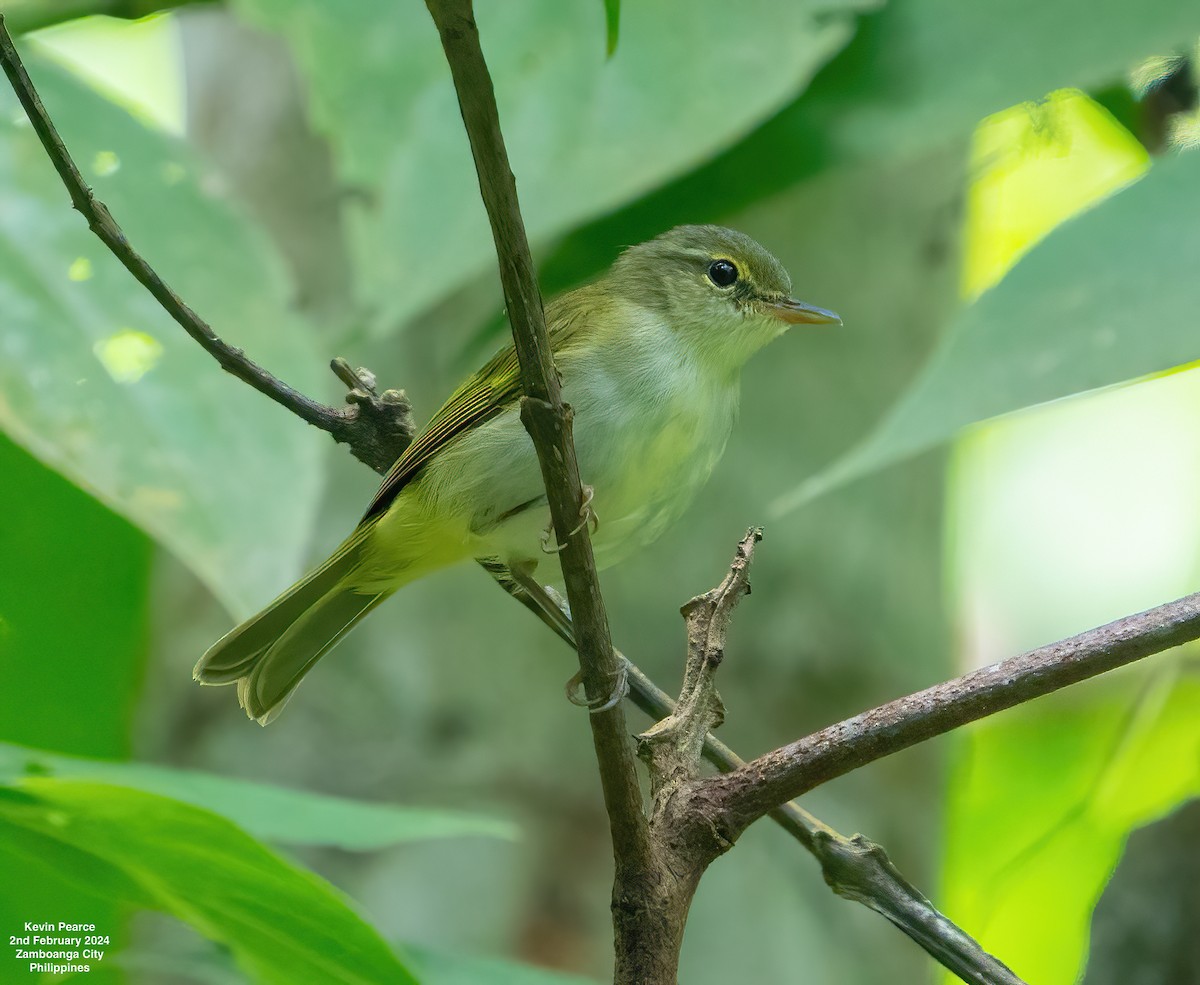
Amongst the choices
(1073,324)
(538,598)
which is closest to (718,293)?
(538,598)

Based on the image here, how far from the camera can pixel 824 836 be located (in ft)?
5.08

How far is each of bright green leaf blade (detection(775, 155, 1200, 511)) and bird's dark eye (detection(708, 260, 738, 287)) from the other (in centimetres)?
118

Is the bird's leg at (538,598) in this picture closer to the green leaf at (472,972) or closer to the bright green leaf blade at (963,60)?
the green leaf at (472,972)

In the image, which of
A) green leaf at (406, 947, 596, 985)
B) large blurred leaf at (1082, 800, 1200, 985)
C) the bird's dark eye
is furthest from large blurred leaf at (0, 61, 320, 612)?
large blurred leaf at (1082, 800, 1200, 985)

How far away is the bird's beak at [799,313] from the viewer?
3018 mm

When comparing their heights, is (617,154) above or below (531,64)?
below

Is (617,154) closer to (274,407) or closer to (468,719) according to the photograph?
(274,407)

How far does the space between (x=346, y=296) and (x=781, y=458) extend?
1396 millimetres

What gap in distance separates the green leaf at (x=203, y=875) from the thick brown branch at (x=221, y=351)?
0.63 metres

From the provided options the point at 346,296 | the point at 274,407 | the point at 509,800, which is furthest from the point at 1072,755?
the point at 274,407

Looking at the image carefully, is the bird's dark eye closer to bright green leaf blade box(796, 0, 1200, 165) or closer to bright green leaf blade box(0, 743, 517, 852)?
bright green leaf blade box(796, 0, 1200, 165)

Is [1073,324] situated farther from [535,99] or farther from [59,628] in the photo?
[59,628]

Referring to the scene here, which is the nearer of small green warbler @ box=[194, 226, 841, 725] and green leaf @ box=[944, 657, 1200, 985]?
small green warbler @ box=[194, 226, 841, 725]

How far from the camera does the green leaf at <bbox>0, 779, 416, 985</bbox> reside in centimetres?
147
